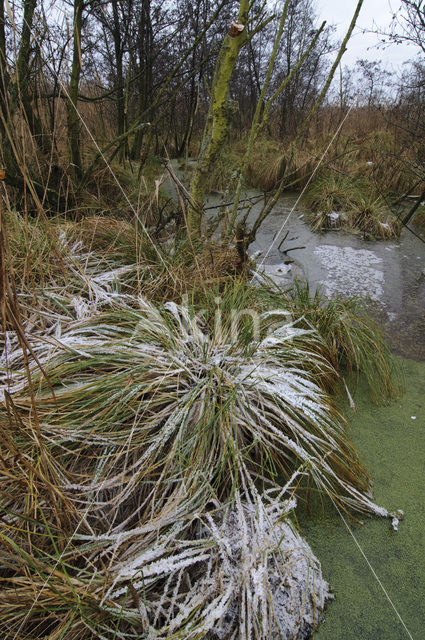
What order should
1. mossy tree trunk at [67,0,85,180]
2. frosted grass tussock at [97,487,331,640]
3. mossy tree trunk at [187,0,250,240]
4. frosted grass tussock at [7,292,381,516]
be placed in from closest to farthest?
1. frosted grass tussock at [97,487,331,640]
2. frosted grass tussock at [7,292,381,516]
3. mossy tree trunk at [187,0,250,240]
4. mossy tree trunk at [67,0,85,180]

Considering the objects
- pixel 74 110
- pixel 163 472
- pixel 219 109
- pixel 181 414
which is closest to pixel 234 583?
pixel 163 472

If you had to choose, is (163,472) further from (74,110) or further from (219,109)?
(74,110)

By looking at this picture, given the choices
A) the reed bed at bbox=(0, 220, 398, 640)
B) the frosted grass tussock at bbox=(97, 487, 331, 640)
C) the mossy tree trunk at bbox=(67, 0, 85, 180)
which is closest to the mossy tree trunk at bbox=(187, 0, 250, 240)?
the reed bed at bbox=(0, 220, 398, 640)

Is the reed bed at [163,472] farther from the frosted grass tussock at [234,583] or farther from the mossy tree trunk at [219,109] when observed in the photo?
the mossy tree trunk at [219,109]

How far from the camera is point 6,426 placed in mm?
865

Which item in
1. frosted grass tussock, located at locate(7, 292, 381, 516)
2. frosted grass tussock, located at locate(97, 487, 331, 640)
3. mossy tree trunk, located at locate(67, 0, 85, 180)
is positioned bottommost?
frosted grass tussock, located at locate(97, 487, 331, 640)

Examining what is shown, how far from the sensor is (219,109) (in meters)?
1.62

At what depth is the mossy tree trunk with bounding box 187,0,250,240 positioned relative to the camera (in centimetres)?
151

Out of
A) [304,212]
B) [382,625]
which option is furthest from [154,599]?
[304,212]

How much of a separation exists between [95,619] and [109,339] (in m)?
0.71

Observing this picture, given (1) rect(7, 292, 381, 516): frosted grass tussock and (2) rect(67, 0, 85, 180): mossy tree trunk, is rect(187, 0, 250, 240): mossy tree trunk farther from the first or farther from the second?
(2) rect(67, 0, 85, 180): mossy tree trunk

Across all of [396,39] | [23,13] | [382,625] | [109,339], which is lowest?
[382,625]

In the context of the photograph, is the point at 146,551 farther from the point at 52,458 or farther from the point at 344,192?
the point at 344,192

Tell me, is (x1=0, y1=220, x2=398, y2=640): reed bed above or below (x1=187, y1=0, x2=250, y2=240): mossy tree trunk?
below
